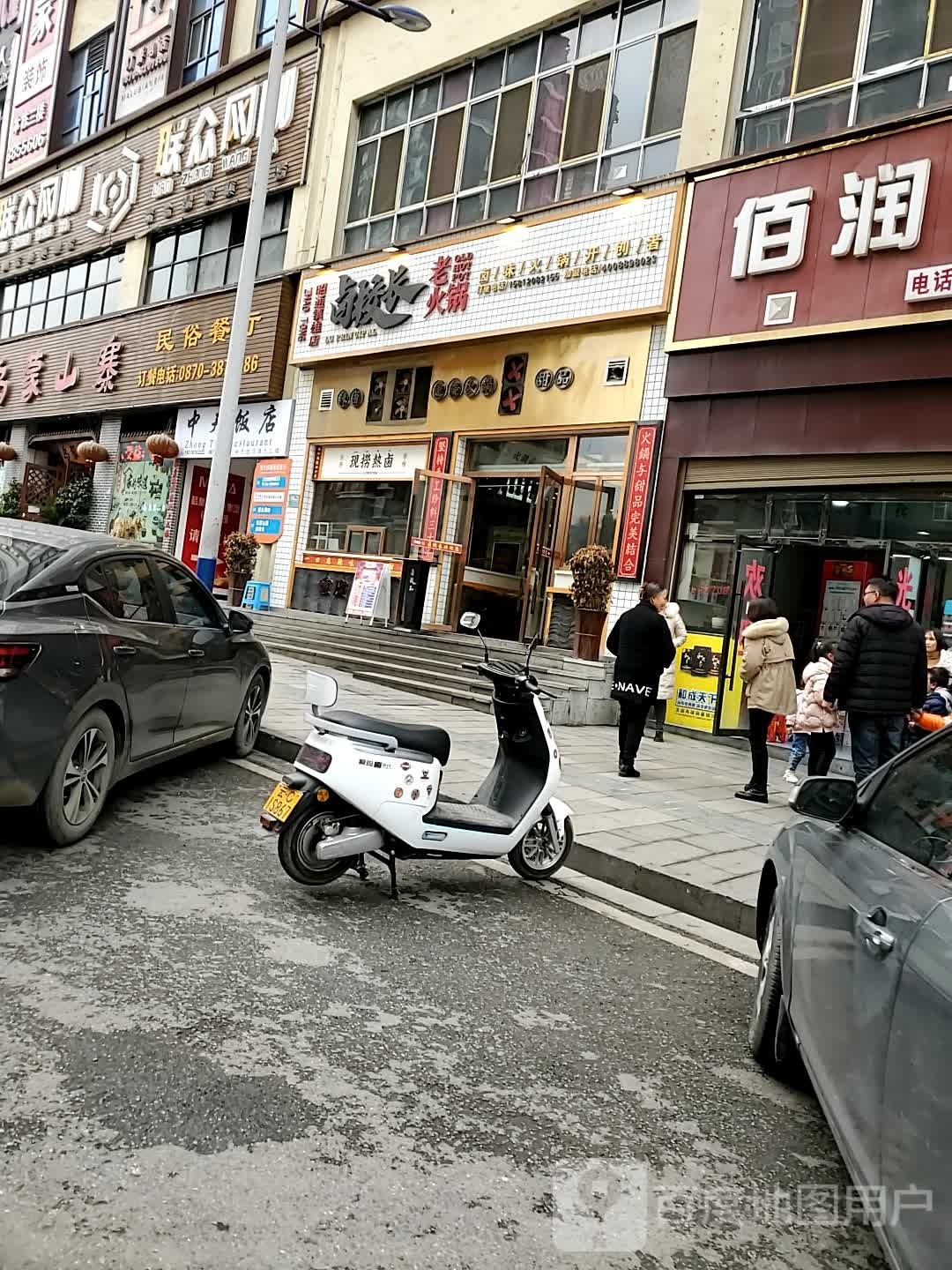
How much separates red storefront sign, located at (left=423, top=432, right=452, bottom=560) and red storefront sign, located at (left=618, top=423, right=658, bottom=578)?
355 centimetres

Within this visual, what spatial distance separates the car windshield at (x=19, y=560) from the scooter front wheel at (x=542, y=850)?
2794 mm

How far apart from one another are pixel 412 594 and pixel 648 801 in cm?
804

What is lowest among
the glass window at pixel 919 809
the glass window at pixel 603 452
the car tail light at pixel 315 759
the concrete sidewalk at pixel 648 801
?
the concrete sidewalk at pixel 648 801

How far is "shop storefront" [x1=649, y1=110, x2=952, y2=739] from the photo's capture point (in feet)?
33.1

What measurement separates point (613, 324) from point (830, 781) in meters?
11.2

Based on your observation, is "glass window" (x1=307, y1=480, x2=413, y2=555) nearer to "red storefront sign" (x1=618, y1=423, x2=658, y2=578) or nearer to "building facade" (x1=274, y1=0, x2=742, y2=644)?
"building facade" (x1=274, y1=0, x2=742, y2=644)

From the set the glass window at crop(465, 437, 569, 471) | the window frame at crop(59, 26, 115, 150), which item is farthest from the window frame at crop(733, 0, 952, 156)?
the window frame at crop(59, 26, 115, 150)

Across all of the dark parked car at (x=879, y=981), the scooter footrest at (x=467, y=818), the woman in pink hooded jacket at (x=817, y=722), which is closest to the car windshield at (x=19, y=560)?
the scooter footrest at (x=467, y=818)

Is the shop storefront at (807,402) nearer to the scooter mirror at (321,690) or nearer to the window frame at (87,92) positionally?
the scooter mirror at (321,690)

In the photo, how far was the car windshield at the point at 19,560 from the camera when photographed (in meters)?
4.68

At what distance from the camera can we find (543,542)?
13.8 metres

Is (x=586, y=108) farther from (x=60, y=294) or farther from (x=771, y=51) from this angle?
(x=60, y=294)

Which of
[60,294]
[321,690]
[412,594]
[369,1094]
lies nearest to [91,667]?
[321,690]

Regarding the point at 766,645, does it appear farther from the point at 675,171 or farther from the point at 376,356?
the point at 376,356
